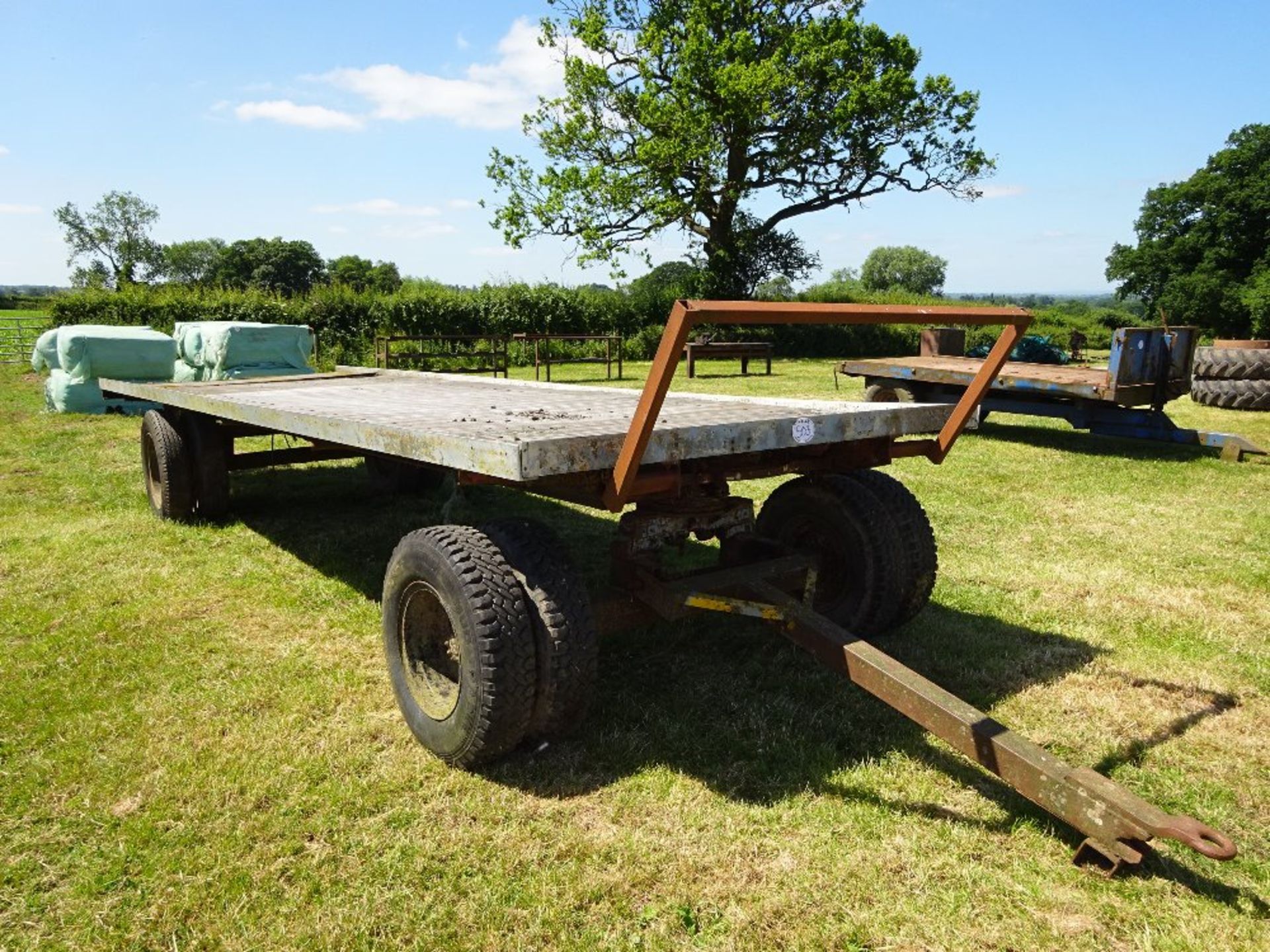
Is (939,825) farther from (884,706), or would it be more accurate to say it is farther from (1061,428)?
(1061,428)

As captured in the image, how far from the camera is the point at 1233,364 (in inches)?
488

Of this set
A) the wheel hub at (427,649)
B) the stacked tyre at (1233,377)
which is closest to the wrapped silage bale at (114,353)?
the wheel hub at (427,649)

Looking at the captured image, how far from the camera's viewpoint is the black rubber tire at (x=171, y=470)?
209 inches

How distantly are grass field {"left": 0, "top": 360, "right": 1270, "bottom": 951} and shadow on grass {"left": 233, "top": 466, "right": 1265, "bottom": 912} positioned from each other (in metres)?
0.01

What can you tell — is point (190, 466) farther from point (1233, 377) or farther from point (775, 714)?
point (1233, 377)

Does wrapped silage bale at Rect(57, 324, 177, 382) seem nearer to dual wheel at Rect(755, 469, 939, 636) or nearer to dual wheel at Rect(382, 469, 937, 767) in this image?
dual wheel at Rect(382, 469, 937, 767)

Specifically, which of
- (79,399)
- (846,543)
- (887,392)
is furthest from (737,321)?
(79,399)

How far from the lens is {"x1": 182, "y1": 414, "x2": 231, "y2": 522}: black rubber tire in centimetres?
539

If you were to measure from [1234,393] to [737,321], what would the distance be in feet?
44.5

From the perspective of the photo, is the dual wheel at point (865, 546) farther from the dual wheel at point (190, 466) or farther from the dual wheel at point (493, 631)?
the dual wheel at point (190, 466)

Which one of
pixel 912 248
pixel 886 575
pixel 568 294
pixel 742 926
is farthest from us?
pixel 912 248

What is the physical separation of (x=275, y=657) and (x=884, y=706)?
250 cm

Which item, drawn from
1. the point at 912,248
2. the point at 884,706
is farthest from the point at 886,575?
the point at 912,248

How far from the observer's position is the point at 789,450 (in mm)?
3111
